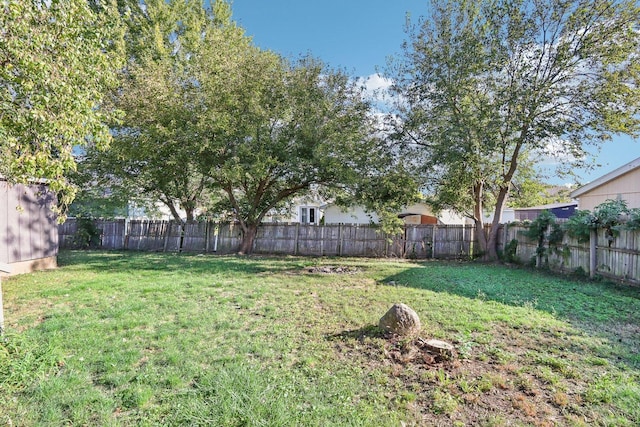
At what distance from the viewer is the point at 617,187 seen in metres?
10.9

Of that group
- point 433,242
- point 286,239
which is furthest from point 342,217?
point 433,242

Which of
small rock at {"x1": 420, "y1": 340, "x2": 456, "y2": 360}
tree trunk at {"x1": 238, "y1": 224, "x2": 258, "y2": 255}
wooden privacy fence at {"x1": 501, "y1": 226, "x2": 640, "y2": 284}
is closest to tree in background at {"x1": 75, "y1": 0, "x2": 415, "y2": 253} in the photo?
tree trunk at {"x1": 238, "y1": 224, "x2": 258, "y2": 255}

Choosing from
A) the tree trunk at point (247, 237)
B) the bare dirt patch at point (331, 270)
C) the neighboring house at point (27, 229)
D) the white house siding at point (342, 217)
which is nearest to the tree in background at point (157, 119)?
the tree trunk at point (247, 237)

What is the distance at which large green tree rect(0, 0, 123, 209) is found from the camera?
9.02ft

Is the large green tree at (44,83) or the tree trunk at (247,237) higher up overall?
the large green tree at (44,83)

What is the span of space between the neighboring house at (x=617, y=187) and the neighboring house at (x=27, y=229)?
15.5 metres

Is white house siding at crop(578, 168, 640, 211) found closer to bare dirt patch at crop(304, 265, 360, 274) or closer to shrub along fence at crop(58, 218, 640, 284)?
shrub along fence at crop(58, 218, 640, 284)

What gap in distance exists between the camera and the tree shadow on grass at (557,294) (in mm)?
4035

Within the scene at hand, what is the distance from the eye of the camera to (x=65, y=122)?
3.01 metres

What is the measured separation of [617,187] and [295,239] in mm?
10893

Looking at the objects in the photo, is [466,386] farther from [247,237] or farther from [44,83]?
[247,237]

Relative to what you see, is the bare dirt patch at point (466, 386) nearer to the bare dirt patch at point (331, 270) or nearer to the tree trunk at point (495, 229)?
the bare dirt patch at point (331, 270)

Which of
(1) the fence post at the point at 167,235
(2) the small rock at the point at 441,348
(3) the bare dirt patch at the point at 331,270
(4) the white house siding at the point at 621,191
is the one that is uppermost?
(4) the white house siding at the point at 621,191

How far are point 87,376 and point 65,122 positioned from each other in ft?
7.27
